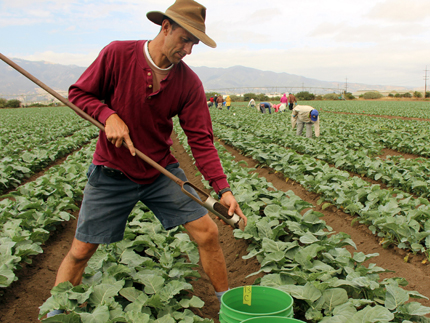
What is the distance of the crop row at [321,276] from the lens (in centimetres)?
222

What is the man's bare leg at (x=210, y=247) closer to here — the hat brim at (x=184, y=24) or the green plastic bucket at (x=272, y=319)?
the green plastic bucket at (x=272, y=319)

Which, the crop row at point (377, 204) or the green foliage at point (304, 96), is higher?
the green foliage at point (304, 96)

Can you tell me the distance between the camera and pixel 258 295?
2.14m

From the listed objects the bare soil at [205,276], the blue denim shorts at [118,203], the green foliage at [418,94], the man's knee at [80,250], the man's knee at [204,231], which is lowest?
the bare soil at [205,276]

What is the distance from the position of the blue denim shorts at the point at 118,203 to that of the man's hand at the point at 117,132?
1.06 feet

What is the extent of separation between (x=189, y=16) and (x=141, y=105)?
62 cm

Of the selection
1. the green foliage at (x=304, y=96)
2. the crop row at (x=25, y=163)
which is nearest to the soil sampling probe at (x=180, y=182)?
the crop row at (x=25, y=163)

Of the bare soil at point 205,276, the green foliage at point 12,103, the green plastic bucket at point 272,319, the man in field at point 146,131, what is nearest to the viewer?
the green plastic bucket at point 272,319

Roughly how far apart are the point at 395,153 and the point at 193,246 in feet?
30.0

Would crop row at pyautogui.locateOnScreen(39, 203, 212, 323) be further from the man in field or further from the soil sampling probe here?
the soil sampling probe

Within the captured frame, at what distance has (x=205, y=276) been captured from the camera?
3.55 metres

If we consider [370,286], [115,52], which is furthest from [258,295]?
[115,52]

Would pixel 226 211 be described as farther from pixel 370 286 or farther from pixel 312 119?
pixel 312 119

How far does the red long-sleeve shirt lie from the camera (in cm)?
211
